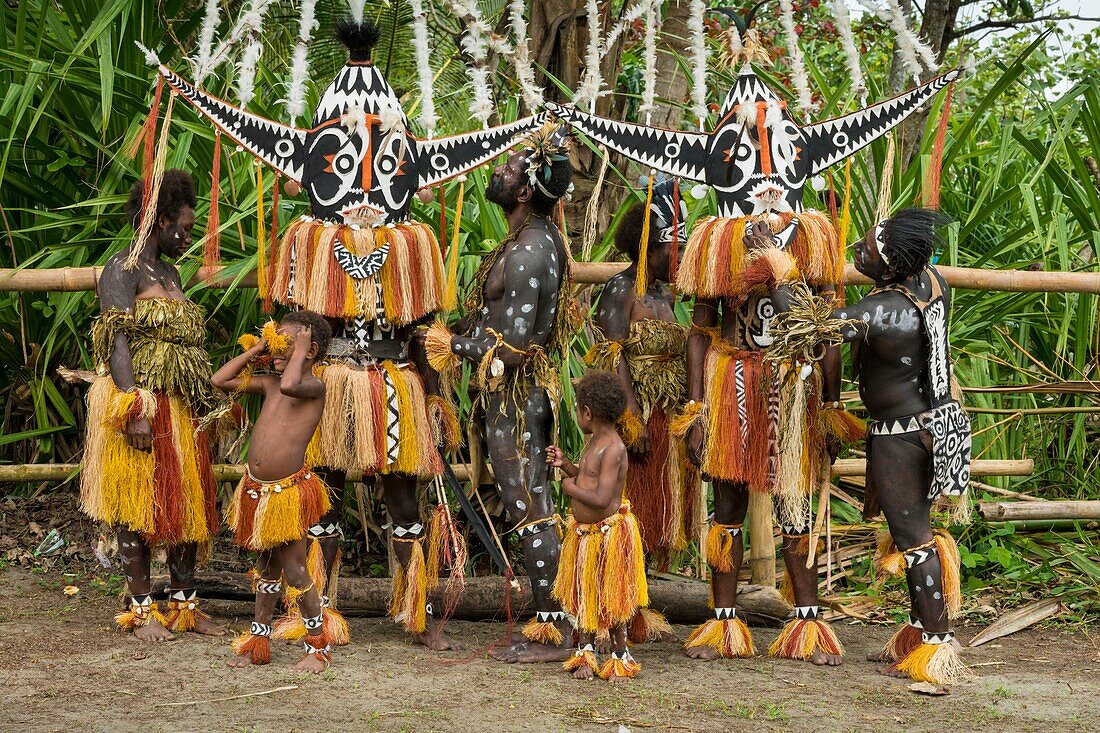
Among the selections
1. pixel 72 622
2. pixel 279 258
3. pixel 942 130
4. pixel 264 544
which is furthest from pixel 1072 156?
pixel 72 622

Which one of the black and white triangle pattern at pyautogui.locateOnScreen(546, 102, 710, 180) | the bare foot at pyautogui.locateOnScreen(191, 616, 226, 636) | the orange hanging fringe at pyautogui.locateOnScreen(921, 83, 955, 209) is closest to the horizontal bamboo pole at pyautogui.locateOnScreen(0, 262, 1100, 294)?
the orange hanging fringe at pyautogui.locateOnScreen(921, 83, 955, 209)

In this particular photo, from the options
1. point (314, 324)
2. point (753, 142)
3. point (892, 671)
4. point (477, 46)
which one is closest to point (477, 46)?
point (477, 46)

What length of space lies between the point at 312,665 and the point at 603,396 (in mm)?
1415

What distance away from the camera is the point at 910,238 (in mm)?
4238

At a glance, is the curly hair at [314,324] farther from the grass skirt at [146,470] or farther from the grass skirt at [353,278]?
the grass skirt at [146,470]

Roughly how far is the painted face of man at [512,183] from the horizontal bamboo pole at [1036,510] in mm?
2377

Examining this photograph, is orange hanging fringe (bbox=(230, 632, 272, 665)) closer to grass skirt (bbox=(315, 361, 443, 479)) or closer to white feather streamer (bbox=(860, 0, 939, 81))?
grass skirt (bbox=(315, 361, 443, 479))

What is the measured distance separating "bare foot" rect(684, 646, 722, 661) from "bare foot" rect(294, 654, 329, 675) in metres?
1.41

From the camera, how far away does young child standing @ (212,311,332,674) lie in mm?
4195

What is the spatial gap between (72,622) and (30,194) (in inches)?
85.8

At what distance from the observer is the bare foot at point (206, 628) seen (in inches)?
190

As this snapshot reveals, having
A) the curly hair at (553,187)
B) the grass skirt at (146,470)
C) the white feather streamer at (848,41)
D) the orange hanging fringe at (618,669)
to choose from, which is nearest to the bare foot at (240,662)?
the grass skirt at (146,470)

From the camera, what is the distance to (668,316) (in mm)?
4934

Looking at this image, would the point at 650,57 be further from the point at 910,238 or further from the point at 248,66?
the point at 248,66
